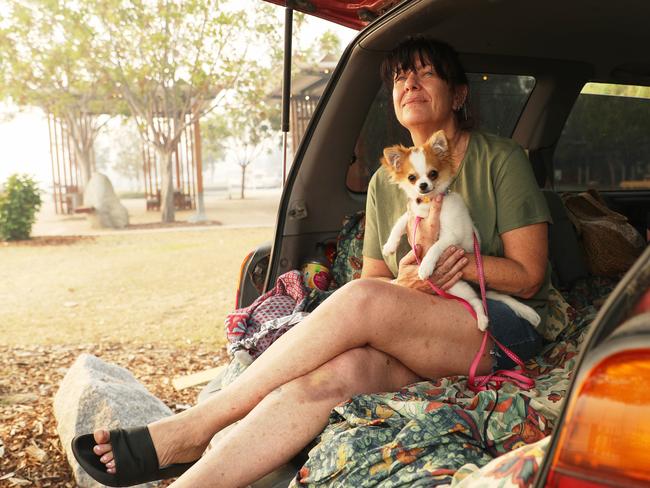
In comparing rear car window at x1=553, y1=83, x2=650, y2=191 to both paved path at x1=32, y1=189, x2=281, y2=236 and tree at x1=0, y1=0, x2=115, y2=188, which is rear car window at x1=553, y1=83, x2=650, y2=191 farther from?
tree at x1=0, y1=0, x2=115, y2=188

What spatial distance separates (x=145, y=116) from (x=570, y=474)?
15.7 metres

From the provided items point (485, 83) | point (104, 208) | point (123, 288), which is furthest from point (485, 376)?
point (104, 208)

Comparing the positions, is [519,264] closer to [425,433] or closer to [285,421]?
[425,433]

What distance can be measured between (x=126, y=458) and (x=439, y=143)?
60.5 inches

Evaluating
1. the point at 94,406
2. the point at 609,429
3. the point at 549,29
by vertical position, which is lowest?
the point at 94,406

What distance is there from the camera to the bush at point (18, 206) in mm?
12992

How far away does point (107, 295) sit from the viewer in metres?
9.41

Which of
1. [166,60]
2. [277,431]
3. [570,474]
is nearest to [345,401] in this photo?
[277,431]

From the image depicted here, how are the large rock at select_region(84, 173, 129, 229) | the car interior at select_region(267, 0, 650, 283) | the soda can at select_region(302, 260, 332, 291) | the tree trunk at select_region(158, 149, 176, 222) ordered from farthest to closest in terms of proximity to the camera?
the tree trunk at select_region(158, 149, 176, 222)
the large rock at select_region(84, 173, 129, 229)
the soda can at select_region(302, 260, 332, 291)
the car interior at select_region(267, 0, 650, 283)

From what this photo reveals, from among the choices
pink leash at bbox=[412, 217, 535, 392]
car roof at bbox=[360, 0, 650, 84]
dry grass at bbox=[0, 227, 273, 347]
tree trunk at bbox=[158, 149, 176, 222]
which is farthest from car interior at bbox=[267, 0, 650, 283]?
tree trunk at bbox=[158, 149, 176, 222]

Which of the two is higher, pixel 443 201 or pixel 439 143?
pixel 439 143

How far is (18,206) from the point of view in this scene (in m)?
13.0

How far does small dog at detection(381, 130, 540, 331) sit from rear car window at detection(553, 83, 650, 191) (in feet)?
6.24

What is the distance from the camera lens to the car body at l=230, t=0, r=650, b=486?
3.06 meters
